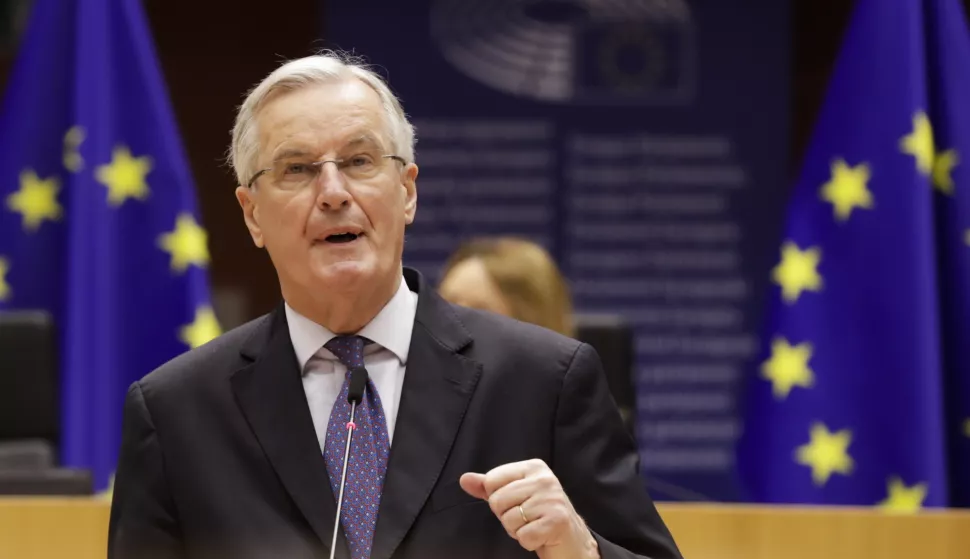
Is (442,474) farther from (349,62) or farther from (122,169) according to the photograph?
(122,169)

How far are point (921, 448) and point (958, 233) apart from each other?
25.9 inches

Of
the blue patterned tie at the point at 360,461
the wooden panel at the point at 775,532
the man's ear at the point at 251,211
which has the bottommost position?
the wooden panel at the point at 775,532

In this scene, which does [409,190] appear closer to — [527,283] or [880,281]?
[527,283]

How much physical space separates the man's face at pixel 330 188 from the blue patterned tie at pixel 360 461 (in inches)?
6.1

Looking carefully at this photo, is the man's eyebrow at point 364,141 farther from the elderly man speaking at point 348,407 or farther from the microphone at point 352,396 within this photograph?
the microphone at point 352,396

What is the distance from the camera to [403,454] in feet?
5.50

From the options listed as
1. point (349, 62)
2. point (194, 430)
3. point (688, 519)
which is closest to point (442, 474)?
point (194, 430)

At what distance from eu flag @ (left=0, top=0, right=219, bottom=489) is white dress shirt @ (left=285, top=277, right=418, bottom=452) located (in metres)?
2.22

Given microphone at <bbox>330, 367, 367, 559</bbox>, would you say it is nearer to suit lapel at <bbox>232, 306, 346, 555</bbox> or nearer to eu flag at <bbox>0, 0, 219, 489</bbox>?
suit lapel at <bbox>232, 306, 346, 555</bbox>

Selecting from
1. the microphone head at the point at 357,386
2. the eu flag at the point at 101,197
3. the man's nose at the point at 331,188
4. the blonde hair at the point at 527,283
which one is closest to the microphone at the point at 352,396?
the microphone head at the point at 357,386

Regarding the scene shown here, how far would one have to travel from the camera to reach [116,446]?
391cm

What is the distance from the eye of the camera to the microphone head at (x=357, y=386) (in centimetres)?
162

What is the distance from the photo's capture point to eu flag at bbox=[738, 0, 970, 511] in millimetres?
3650

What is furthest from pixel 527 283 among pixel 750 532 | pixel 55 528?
pixel 55 528
